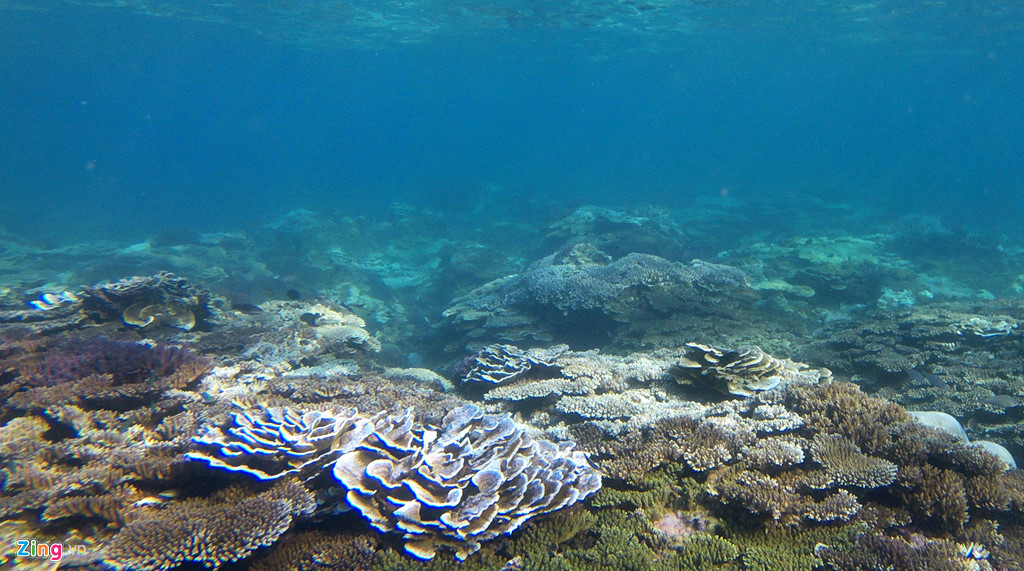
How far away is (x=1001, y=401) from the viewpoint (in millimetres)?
6273

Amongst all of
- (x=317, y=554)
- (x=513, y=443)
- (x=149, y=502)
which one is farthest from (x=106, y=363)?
(x=513, y=443)

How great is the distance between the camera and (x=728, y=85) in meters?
118

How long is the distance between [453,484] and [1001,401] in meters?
7.75

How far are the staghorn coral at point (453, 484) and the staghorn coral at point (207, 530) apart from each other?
1.31 feet

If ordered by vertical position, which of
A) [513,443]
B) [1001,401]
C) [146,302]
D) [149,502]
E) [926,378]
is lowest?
[146,302]

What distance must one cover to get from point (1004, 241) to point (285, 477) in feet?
125

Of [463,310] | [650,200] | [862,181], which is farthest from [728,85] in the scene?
[463,310]

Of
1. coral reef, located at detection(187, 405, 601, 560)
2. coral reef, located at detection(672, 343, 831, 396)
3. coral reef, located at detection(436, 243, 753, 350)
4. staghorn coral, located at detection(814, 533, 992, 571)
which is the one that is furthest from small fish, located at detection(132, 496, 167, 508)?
coral reef, located at detection(436, 243, 753, 350)

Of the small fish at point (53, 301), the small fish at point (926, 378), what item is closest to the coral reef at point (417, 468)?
the small fish at point (926, 378)

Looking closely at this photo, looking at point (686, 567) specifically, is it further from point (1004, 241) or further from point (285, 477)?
point (1004, 241)

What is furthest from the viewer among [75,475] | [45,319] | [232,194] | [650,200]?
[232,194]

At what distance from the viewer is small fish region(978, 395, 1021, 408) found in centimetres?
623

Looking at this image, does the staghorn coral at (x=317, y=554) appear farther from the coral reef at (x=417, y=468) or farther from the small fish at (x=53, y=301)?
the small fish at (x=53, y=301)

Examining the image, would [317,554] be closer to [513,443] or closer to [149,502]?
[149,502]
